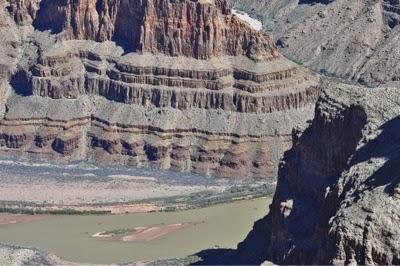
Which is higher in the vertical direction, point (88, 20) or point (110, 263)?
point (88, 20)

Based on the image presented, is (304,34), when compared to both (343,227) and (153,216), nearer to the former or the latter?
(153,216)

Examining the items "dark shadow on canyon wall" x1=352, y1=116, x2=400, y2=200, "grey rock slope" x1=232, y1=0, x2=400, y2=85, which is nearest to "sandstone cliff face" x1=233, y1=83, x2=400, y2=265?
"dark shadow on canyon wall" x1=352, y1=116, x2=400, y2=200

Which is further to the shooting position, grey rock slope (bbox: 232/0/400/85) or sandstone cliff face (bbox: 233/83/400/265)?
grey rock slope (bbox: 232/0/400/85)

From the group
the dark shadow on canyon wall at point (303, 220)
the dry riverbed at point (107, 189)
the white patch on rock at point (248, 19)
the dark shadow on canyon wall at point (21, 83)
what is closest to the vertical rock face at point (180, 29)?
the dark shadow on canyon wall at point (21, 83)

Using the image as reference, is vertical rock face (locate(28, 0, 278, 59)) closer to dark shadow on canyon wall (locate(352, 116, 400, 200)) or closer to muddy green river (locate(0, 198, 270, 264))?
muddy green river (locate(0, 198, 270, 264))

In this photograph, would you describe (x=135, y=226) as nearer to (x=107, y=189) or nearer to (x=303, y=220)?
(x=107, y=189)

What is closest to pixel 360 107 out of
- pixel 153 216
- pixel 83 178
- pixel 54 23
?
pixel 153 216

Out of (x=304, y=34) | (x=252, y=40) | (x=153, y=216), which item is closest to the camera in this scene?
(x=153, y=216)
